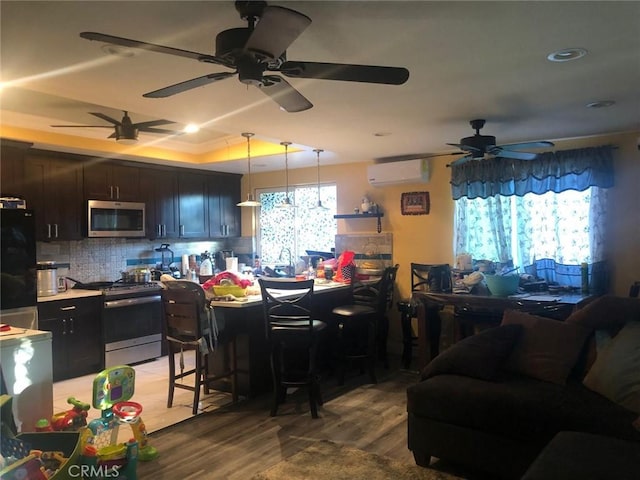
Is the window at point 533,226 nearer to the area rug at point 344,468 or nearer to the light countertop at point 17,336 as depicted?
the area rug at point 344,468

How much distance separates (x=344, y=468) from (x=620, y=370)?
5.41 feet

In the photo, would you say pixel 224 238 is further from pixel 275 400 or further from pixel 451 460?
pixel 451 460

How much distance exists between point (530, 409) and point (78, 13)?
285cm

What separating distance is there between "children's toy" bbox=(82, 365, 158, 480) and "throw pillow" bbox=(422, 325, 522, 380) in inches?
71.0

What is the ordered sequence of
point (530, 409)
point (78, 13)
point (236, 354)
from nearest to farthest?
1. point (78, 13)
2. point (530, 409)
3. point (236, 354)

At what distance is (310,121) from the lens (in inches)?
150

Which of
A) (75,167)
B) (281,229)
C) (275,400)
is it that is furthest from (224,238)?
(275,400)

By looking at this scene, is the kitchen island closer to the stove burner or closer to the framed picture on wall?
the stove burner

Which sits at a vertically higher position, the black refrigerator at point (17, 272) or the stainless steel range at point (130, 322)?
the black refrigerator at point (17, 272)

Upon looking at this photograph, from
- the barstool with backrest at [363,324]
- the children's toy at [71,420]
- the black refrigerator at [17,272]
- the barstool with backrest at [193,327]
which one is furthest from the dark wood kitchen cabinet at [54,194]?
the barstool with backrest at [363,324]

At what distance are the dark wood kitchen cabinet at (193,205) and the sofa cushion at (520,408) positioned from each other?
13.8ft

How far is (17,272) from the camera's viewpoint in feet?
11.7

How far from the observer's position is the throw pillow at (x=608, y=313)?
3.00m

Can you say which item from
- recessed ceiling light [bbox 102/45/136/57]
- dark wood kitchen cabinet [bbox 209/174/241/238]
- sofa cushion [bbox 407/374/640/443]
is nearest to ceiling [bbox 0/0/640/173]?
recessed ceiling light [bbox 102/45/136/57]
